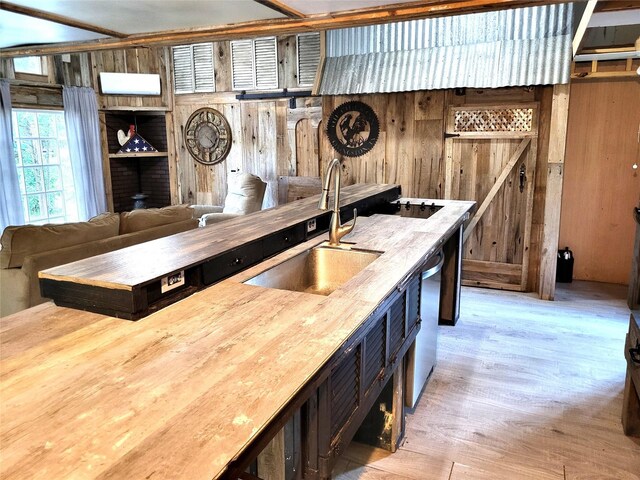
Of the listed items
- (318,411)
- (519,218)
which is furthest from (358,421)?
(519,218)

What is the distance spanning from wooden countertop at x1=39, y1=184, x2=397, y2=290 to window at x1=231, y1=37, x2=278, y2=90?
376 cm

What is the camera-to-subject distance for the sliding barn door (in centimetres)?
476

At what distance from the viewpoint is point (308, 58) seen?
5965mm

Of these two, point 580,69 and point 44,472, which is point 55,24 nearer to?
point 44,472

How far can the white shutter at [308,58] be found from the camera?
233 inches

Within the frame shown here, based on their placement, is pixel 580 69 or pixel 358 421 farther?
pixel 580 69

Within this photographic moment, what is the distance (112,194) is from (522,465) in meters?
6.36

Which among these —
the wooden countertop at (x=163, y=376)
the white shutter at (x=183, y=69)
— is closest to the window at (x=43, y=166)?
the white shutter at (x=183, y=69)

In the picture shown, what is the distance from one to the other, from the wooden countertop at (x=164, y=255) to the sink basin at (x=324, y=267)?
0.72ft

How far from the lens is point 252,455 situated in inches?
37.3

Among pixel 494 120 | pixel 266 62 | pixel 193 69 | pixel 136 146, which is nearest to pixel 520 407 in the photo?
pixel 494 120

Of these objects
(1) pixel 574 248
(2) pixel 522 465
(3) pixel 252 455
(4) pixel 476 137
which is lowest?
(2) pixel 522 465

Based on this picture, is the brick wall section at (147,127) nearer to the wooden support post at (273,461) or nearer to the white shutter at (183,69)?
the white shutter at (183,69)

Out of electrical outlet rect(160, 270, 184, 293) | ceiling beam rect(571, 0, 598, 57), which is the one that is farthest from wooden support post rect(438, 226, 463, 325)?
electrical outlet rect(160, 270, 184, 293)
